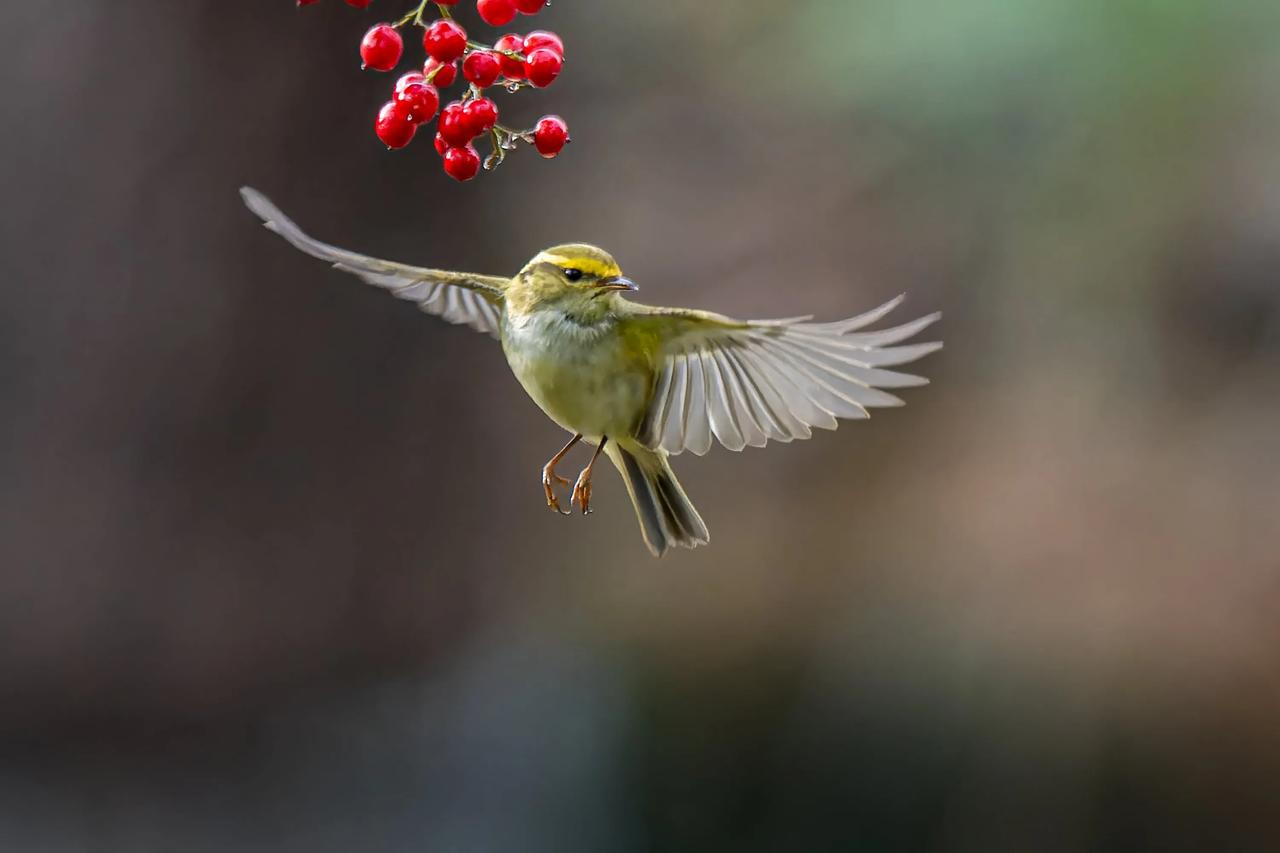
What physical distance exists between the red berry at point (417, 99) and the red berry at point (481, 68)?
0.30 feet

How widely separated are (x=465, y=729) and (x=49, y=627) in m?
1.89

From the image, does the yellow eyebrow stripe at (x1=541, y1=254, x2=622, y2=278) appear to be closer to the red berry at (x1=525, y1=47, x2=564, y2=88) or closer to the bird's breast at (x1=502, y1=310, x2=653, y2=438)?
the bird's breast at (x1=502, y1=310, x2=653, y2=438)

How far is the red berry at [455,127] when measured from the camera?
61.2 inches

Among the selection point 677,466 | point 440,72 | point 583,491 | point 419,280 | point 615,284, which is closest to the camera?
point 440,72

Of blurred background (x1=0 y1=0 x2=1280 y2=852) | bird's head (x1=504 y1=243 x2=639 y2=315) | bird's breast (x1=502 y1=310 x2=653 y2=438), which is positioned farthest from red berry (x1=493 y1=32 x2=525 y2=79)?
blurred background (x1=0 y1=0 x2=1280 y2=852)

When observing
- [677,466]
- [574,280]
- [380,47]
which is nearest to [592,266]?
[574,280]

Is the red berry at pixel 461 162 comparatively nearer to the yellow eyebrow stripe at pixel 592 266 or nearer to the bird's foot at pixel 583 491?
the yellow eyebrow stripe at pixel 592 266

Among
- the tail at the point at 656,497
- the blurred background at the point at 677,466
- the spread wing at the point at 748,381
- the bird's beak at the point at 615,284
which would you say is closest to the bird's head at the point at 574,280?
the bird's beak at the point at 615,284

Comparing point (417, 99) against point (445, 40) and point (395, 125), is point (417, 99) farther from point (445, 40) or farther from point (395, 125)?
point (445, 40)

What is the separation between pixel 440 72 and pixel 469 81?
0.18 feet

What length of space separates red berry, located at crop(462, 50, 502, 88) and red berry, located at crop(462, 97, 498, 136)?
0.08 ft

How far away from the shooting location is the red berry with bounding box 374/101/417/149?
1564 millimetres

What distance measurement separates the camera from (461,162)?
1600 millimetres

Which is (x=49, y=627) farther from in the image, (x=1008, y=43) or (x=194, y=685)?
(x=1008, y=43)
